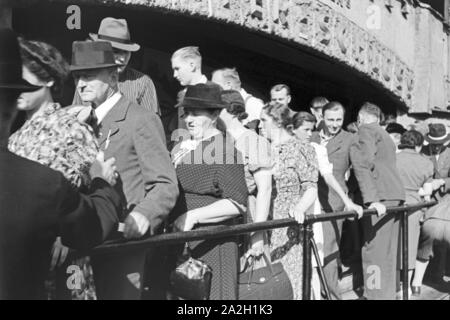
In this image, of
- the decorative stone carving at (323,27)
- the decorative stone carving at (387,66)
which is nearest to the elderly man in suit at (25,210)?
the decorative stone carving at (323,27)

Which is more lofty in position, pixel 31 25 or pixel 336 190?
pixel 31 25

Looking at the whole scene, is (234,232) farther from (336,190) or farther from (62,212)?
(336,190)

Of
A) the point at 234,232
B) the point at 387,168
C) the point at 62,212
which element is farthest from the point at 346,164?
the point at 62,212

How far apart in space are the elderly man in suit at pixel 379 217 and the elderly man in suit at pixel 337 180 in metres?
0.10

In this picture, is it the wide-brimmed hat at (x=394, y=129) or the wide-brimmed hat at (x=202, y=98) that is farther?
the wide-brimmed hat at (x=394, y=129)

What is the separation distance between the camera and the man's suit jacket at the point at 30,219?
246 centimetres

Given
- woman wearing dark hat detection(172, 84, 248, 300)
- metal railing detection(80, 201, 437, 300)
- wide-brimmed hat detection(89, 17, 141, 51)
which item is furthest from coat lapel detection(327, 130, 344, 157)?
woman wearing dark hat detection(172, 84, 248, 300)

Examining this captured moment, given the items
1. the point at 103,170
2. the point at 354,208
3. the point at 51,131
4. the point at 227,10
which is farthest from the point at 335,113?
the point at 51,131

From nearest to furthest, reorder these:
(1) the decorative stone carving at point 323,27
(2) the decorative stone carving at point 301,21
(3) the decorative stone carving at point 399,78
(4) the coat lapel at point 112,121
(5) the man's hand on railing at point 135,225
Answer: (5) the man's hand on railing at point 135,225 < (4) the coat lapel at point 112,121 < (2) the decorative stone carving at point 301,21 < (1) the decorative stone carving at point 323,27 < (3) the decorative stone carving at point 399,78

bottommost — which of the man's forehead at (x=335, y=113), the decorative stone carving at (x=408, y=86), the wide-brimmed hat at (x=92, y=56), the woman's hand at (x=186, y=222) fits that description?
the woman's hand at (x=186, y=222)

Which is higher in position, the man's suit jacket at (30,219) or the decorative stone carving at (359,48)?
the decorative stone carving at (359,48)

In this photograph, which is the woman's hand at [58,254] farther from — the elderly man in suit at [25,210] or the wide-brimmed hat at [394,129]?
the wide-brimmed hat at [394,129]

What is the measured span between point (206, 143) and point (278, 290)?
0.86 m
